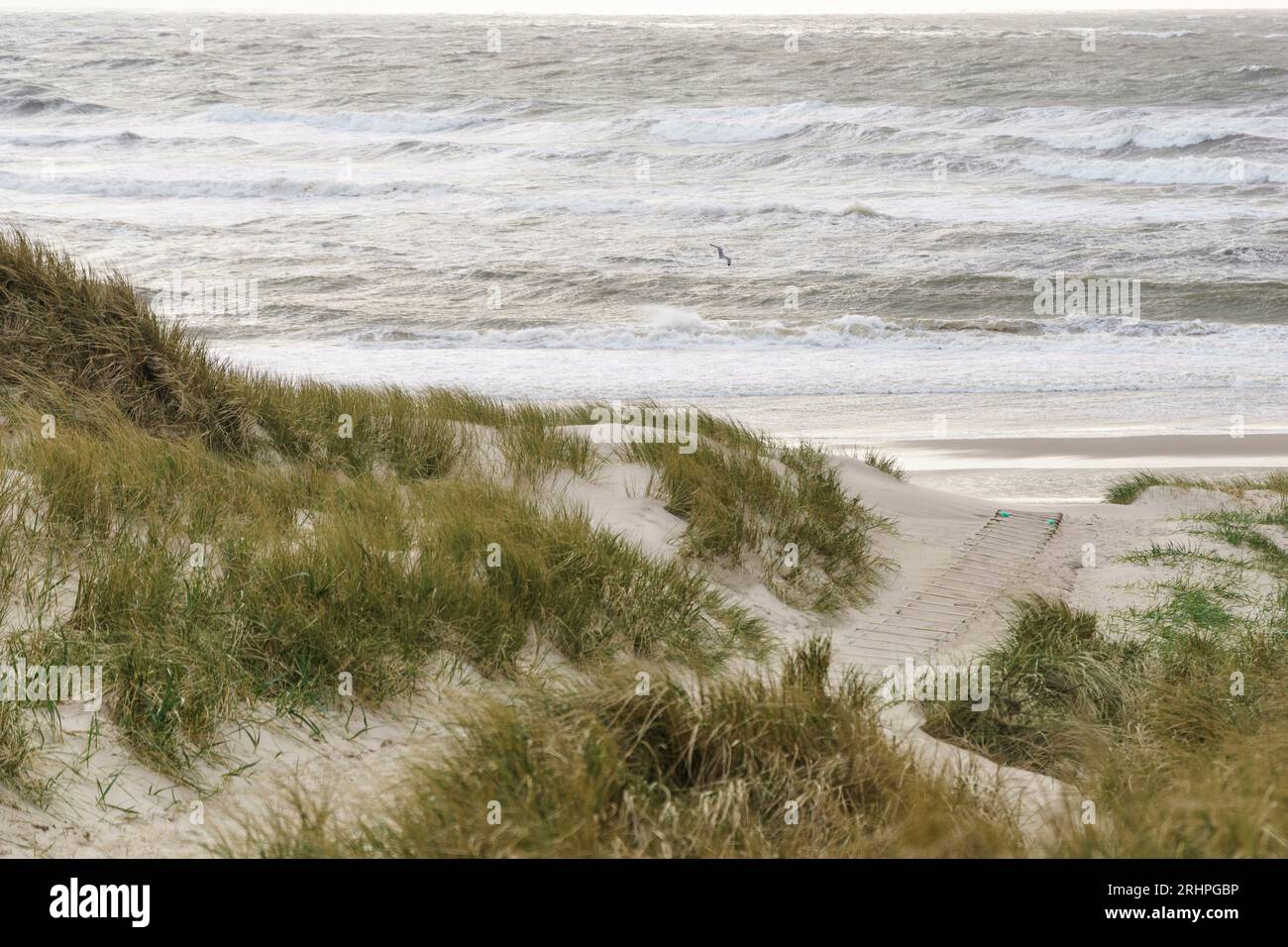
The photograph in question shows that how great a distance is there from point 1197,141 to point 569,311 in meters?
23.6

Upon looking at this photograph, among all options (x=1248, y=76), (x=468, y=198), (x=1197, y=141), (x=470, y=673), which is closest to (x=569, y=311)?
(x=468, y=198)

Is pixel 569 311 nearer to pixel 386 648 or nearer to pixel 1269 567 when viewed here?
pixel 1269 567

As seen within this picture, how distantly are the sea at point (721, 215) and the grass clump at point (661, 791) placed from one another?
332 inches

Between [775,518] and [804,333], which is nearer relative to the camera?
[775,518]

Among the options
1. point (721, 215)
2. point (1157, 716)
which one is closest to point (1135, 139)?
point (721, 215)

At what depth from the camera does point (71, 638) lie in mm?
3730

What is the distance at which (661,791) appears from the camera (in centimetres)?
309

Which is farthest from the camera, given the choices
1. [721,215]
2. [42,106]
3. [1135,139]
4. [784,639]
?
[42,106]

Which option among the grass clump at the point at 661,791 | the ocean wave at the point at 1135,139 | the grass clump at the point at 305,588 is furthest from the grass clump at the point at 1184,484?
the ocean wave at the point at 1135,139

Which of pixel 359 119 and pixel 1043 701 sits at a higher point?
pixel 359 119

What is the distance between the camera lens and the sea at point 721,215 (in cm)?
1490

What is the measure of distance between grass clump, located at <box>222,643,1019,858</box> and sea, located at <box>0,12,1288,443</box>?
8431 mm

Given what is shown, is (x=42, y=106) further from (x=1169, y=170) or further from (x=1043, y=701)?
(x=1043, y=701)

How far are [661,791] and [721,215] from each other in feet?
80.5
